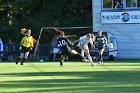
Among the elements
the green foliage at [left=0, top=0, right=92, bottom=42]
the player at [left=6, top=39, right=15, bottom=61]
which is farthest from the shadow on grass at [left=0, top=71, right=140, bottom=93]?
the green foliage at [left=0, top=0, right=92, bottom=42]

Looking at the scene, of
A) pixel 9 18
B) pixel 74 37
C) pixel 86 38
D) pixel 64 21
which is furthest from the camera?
pixel 9 18

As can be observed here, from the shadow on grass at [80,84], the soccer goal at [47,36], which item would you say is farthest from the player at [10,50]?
the shadow on grass at [80,84]

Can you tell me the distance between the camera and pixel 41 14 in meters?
54.3

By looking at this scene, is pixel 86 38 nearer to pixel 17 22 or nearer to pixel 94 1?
pixel 94 1

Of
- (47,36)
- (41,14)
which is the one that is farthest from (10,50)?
(41,14)

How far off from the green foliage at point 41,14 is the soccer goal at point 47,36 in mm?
3775

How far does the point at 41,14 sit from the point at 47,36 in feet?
23.8

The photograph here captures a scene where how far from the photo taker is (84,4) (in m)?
53.3

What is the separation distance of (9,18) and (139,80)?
39150 millimetres

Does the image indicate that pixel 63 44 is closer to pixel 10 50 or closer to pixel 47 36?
pixel 10 50

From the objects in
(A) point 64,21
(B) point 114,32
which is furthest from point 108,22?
(A) point 64,21

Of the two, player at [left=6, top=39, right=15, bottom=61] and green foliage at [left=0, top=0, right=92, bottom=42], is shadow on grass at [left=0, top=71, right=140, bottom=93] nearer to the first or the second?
player at [left=6, top=39, right=15, bottom=61]

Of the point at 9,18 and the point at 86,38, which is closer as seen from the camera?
the point at 86,38

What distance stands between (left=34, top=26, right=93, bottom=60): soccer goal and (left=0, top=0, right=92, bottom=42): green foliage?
3.77m
